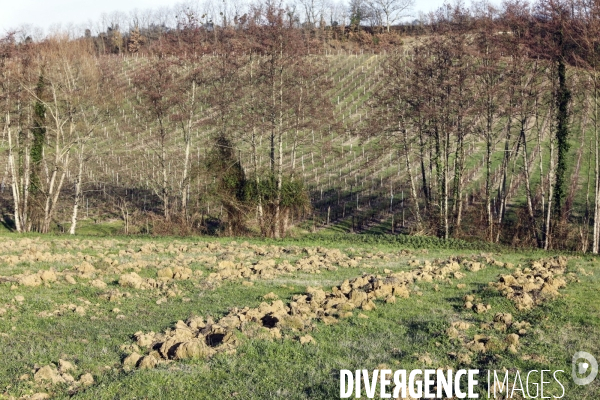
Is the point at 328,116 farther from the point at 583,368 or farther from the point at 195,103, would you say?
the point at 583,368

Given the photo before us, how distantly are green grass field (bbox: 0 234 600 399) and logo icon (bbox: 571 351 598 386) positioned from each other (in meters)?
0.11

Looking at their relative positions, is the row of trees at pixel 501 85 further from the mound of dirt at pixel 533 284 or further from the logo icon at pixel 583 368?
the logo icon at pixel 583 368

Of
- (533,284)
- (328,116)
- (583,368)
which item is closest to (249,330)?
(583,368)

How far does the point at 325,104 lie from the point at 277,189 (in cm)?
515

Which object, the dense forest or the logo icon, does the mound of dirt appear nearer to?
the logo icon

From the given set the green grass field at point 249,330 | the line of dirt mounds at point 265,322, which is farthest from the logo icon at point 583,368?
the line of dirt mounds at point 265,322

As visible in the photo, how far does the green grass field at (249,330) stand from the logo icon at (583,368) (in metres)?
0.11

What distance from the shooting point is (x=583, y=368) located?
25.8 feet

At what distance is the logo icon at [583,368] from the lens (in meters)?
7.54

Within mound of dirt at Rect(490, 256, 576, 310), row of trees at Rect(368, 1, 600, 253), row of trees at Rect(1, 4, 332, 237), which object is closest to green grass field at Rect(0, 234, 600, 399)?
mound of dirt at Rect(490, 256, 576, 310)

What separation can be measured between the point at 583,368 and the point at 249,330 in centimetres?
482

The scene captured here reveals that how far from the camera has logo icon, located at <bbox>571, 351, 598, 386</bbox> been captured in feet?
24.7

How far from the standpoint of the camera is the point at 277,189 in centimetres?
2655

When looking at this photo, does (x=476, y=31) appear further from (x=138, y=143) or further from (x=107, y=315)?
(x=138, y=143)
